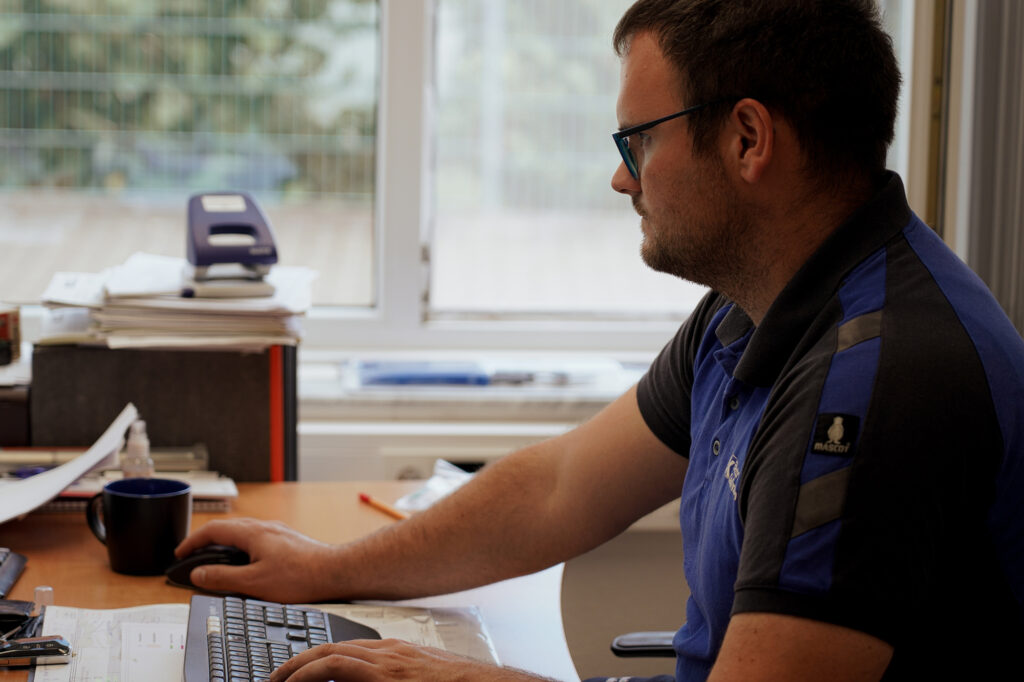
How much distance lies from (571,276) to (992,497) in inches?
70.8

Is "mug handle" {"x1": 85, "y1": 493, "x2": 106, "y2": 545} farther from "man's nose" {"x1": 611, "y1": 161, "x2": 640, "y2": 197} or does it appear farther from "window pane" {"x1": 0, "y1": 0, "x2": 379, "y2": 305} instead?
"window pane" {"x1": 0, "y1": 0, "x2": 379, "y2": 305}

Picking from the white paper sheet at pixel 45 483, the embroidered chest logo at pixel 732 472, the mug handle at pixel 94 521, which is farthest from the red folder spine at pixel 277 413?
the embroidered chest logo at pixel 732 472

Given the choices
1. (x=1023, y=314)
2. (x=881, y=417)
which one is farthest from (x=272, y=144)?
(x=881, y=417)

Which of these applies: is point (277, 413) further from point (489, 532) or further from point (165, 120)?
point (165, 120)

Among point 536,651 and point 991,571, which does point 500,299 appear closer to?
point 536,651

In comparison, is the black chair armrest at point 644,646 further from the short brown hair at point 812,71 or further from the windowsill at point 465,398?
the windowsill at point 465,398

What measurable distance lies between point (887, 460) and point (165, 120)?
1987 mm

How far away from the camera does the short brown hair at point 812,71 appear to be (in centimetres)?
96

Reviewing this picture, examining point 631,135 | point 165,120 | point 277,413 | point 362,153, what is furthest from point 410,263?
point 631,135

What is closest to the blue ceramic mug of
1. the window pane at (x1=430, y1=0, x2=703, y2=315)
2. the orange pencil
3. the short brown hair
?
the orange pencil

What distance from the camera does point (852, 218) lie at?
94cm

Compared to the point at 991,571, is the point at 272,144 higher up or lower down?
higher up

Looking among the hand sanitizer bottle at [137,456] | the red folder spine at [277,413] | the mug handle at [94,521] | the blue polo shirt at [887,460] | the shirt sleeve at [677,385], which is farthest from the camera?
the red folder spine at [277,413]

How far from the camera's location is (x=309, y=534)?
1472 mm
